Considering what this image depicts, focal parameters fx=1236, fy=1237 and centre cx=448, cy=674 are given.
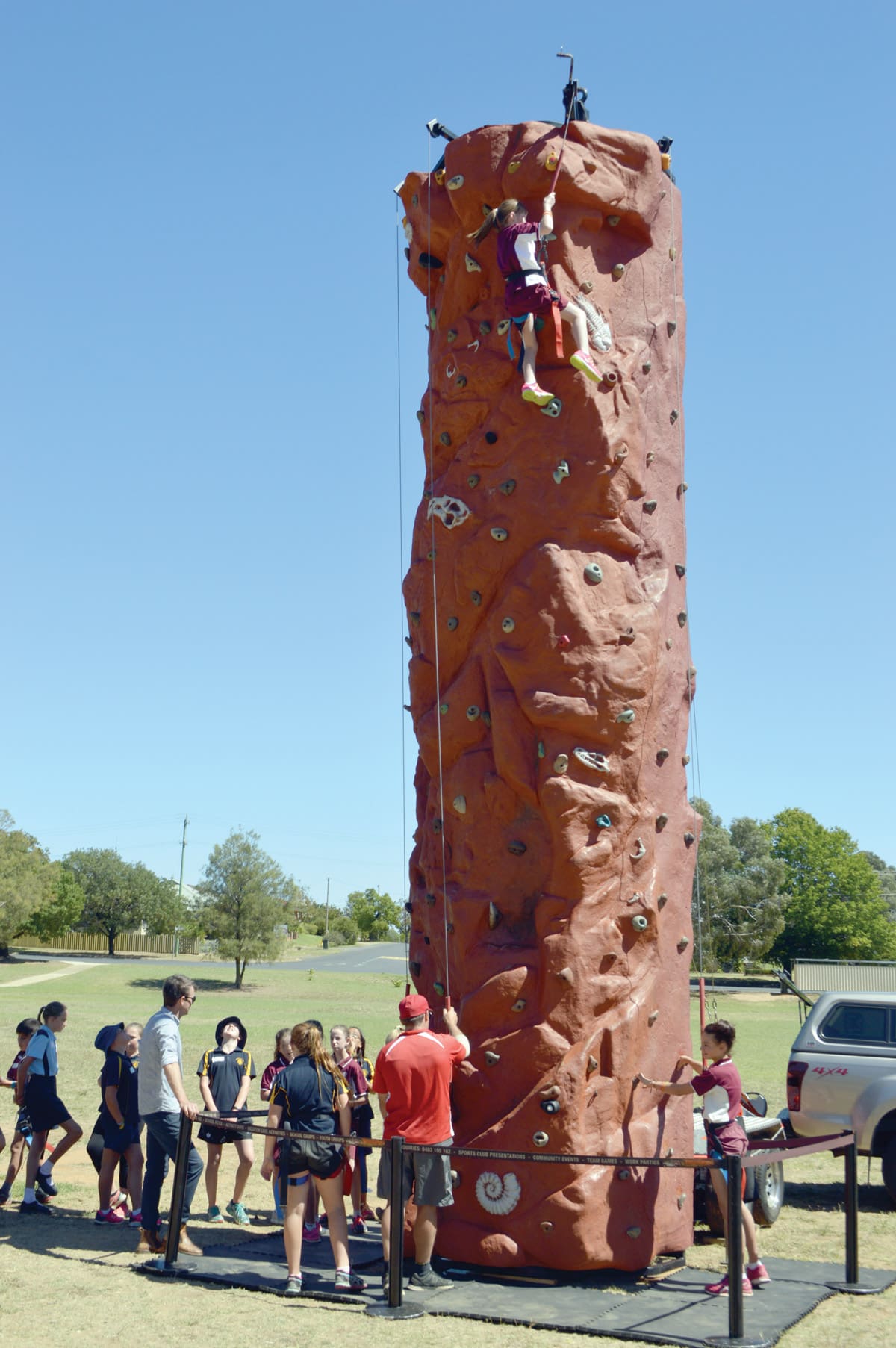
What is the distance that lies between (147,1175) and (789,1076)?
6.39m

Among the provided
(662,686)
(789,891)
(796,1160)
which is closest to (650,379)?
(662,686)

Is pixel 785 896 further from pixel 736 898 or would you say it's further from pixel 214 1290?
pixel 214 1290

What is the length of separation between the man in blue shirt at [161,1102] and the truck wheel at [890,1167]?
6310mm

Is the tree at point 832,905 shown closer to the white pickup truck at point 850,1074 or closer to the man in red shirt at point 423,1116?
the white pickup truck at point 850,1074

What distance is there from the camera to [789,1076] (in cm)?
1205

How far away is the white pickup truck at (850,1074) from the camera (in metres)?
11.5

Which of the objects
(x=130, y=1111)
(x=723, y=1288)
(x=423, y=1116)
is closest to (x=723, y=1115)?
(x=723, y=1288)

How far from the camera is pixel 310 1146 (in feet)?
25.6

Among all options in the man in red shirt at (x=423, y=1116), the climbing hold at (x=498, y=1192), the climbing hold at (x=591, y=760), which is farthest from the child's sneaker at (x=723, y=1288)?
the climbing hold at (x=591, y=760)

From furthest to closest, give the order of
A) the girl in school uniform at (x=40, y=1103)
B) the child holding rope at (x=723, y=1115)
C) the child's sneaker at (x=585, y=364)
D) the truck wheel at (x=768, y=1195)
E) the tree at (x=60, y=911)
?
1. the tree at (x=60, y=911)
2. the girl in school uniform at (x=40, y=1103)
3. the truck wheel at (x=768, y=1195)
4. the child's sneaker at (x=585, y=364)
5. the child holding rope at (x=723, y=1115)

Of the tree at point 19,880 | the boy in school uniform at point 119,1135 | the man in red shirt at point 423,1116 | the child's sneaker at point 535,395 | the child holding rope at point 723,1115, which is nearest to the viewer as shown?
the man in red shirt at point 423,1116

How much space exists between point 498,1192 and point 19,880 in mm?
54013

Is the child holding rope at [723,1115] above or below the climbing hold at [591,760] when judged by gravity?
below

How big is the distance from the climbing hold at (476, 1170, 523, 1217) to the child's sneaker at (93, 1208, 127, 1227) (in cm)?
332
